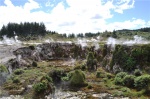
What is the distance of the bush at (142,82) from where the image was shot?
35438 mm

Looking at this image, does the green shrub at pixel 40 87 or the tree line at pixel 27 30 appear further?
the tree line at pixel 27 30

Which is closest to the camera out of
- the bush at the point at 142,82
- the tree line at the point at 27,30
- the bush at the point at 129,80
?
the bush at the point at 142,82

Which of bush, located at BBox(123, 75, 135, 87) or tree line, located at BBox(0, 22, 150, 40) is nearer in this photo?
bush, located at BBox(123, 75, 135, 87)

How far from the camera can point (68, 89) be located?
131 feet

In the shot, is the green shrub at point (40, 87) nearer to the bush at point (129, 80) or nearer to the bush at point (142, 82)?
the bush at point (129, 80)

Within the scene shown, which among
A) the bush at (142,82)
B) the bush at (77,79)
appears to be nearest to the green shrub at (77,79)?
the bush at (77,79)

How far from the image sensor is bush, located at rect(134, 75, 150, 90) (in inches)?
1395

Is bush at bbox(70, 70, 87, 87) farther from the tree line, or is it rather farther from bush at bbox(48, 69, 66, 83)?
the tree line

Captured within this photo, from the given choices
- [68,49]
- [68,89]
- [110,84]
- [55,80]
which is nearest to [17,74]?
[55,80]

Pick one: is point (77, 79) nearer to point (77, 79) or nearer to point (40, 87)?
point (77, 79)

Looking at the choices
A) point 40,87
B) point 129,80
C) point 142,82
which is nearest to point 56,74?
point 40,87

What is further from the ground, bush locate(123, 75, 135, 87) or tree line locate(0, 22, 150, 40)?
tree line locate(0, 22, 150, 40)

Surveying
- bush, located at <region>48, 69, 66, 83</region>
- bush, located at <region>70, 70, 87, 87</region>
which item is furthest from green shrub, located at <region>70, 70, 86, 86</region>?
bush, located at <region>48, 69, 66, 83</region>

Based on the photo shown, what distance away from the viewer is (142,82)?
3616cm
